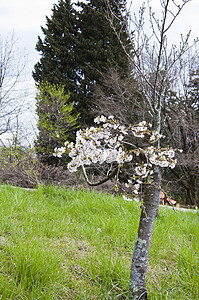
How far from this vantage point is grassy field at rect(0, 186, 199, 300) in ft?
4.61

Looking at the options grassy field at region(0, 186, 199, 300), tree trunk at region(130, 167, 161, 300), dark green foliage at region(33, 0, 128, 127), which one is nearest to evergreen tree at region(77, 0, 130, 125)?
dark green foliage at region(33, 0, 128, 127)

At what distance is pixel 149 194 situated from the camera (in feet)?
4.46

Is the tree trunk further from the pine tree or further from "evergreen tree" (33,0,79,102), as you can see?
"evergreen tree" (33,0,79,102)

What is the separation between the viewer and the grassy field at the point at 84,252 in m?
1.41

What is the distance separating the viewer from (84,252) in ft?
6.39

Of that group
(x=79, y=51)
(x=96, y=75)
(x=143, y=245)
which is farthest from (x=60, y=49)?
(x=143, y=245)

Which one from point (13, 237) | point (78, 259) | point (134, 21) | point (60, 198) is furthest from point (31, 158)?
point (134, 21)

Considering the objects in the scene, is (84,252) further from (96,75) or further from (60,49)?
(60,49)

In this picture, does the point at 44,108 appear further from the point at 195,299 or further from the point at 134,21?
the point at 195,299

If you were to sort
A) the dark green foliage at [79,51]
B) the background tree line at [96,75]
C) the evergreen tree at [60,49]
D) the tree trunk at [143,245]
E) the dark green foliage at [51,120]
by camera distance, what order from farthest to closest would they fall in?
the evergreen tree at [60,49]
the dark green foliage at [79,51]
the dark green foliage at [51,120]
the background tree line at [96,75]
the tree trunk at [143,245]

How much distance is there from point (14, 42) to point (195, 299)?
31.1ft

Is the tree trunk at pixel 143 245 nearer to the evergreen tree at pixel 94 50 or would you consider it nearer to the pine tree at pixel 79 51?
the pine tree at pixel 79 51

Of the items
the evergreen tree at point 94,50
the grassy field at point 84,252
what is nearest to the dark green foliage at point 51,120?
the evergreen tree at point 94,50

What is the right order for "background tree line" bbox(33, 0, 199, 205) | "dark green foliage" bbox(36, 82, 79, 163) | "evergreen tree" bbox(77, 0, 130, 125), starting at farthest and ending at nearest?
"evergreen tree" bbox(77, 0, 130, 125) < "dark green foliage" bbox(36, 82, 79, 163) < "background tree line" bbox(33, 0, 199, 205)
